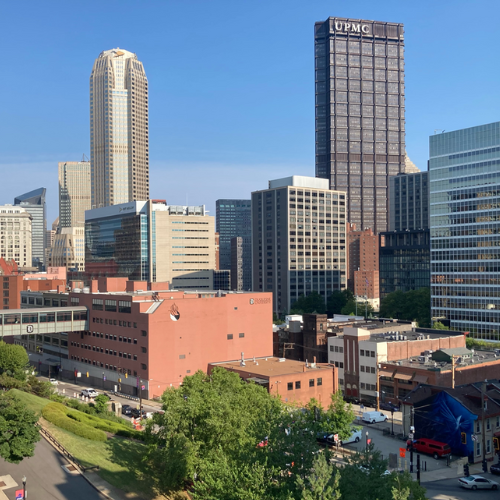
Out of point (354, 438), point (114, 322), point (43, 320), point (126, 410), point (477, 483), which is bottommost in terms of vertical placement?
point (126, 410)

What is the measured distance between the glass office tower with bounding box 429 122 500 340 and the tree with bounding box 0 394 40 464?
13107 centimetres

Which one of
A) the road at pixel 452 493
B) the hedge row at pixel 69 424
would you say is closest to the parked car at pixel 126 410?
the hedge row at pixel 69 424

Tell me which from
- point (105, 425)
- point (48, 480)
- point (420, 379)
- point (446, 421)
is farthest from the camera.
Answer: point (420, 379)

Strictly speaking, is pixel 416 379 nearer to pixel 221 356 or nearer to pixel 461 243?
pixel 221 356

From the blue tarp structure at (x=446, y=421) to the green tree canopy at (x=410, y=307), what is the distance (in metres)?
103

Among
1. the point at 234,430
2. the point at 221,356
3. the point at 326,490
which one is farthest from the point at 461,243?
the point at 326,490

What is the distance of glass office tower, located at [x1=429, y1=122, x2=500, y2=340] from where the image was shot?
150 meters

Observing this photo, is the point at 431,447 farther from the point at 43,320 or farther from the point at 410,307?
the point at 410,307

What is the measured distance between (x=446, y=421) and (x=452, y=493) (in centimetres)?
1649

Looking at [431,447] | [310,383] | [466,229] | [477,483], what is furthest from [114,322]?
[466,229]

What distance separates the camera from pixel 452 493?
5525 centimetres

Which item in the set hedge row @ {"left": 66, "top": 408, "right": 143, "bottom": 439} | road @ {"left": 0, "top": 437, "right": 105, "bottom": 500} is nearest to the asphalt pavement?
hedge row @ {"left": 66, "top": 408, "right": 143, "bottom": 439}

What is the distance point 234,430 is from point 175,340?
55254mm

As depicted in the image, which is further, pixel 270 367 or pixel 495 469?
pixel 270 367
